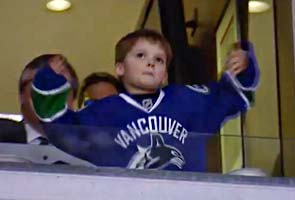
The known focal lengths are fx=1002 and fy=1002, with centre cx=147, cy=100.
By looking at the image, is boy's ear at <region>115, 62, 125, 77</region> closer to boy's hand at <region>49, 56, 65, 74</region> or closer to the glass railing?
boy's hand at <region>49, 56, 65, 74</region>

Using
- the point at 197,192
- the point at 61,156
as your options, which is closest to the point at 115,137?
the point at 61,156

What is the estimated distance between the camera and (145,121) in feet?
5.54

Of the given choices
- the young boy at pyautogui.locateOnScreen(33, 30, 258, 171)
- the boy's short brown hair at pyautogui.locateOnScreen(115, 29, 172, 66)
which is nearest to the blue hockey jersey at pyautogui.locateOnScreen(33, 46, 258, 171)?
the young boy at pyautogui.locateOnScreen(33, 30, 258, 171)

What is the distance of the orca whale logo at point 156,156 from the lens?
1.59 m

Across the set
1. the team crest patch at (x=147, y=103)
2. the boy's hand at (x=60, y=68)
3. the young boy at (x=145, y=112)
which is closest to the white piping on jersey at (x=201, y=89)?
the young boy at (x=145, y=112)

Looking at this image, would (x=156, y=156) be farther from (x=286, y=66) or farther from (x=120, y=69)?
(x=286, y=66)

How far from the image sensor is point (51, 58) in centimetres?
188

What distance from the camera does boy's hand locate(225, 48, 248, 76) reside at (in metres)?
1.83

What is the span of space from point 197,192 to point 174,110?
297 mm

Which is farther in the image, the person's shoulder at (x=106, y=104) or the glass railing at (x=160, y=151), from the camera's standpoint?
the person's shoulder at (x=106, y=104)

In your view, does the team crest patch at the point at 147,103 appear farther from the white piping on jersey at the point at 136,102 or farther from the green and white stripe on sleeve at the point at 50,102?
the green and white stripe on sleeve at the point at 50,102

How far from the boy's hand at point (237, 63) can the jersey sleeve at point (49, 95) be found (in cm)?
31

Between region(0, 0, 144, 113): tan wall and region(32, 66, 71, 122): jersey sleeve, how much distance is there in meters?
0.44

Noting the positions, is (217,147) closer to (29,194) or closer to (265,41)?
(29,194)
